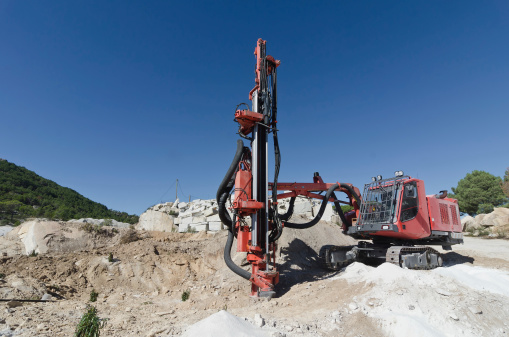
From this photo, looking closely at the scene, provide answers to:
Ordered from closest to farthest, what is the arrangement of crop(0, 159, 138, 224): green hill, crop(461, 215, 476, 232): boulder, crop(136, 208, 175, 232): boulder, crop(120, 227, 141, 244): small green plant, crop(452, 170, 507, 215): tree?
crop(120, 227, 141, 244): small green plant → crop(136, 208, 175, 232): boulder → crop(461, 215, 476, 232): boulder → crop(0, 159, 138, 224): green hill → crop(452, 170, 507, 215): tree

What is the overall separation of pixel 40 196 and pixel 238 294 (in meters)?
38.9

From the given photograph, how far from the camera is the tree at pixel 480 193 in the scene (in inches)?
1418

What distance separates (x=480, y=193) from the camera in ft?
120

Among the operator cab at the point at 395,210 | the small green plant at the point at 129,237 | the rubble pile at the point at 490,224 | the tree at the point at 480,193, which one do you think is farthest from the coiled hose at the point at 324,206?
the tree at the point at 480,193

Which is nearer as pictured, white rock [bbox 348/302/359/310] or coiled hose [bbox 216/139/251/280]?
white rock [bbox 348/302/359/310]

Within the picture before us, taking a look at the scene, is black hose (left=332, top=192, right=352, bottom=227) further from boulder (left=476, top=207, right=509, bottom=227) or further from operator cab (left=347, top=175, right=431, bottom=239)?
boulder (left=476, top=207, right=509, bottom=227)

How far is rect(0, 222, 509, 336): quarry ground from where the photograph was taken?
5.70m

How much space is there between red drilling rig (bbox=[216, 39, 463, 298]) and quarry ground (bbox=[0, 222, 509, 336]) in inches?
38.3

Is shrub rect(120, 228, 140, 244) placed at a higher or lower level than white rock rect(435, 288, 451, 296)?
higher

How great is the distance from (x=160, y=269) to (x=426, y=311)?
8.48 meters

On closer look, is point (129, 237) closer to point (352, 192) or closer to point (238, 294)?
point (238, 294)

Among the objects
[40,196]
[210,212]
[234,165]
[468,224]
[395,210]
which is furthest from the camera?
[40,196]

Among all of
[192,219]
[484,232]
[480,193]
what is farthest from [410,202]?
[480,193]

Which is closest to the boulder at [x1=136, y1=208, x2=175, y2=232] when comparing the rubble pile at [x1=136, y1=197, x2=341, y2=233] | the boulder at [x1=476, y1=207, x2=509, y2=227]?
the rubble pile at [x1=136, y1=197, x2=341, y2=233]
